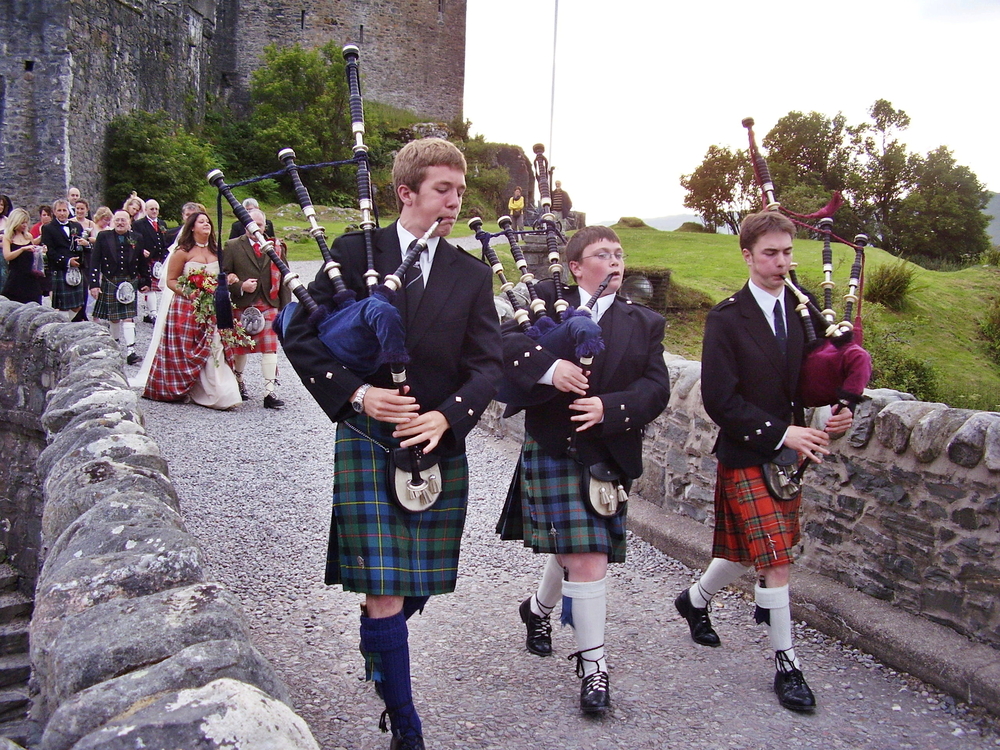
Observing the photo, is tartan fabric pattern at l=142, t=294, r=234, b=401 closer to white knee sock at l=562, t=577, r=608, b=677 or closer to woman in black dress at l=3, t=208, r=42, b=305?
woman in black dress at l=3, t=208, r=42, b=305

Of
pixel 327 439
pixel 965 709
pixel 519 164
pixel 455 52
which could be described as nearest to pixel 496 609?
pixel 965 709

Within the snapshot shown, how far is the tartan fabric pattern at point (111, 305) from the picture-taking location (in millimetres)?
10695

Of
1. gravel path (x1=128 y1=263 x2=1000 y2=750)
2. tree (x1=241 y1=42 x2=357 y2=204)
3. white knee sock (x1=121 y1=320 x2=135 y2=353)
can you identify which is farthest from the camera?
tree (x1=241 y1=42 x2=357 y2=204)

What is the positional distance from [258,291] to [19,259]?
3.90m

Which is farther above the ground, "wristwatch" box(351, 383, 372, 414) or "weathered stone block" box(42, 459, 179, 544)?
"wristwatch" box(351, 383, 372, 414)

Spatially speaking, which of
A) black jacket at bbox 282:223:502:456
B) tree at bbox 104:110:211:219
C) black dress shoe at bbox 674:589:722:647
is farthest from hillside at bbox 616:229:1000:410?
tree at bbox 104:110:211:219

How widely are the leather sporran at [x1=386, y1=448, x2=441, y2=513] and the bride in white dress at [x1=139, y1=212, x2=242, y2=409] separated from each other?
20.5 ft

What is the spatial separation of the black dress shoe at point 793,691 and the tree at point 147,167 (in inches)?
987

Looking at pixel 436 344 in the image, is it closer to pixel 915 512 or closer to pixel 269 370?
pixel 915 512

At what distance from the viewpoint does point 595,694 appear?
10.7 ft

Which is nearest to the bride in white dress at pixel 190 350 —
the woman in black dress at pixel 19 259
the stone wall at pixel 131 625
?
the woman in black dress at pixel 19 259

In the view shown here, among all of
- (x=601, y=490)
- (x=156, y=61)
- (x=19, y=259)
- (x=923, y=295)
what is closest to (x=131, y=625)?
(x=601, y=490)

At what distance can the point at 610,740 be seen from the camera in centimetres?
311

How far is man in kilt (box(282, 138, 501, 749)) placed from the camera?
282 cm
